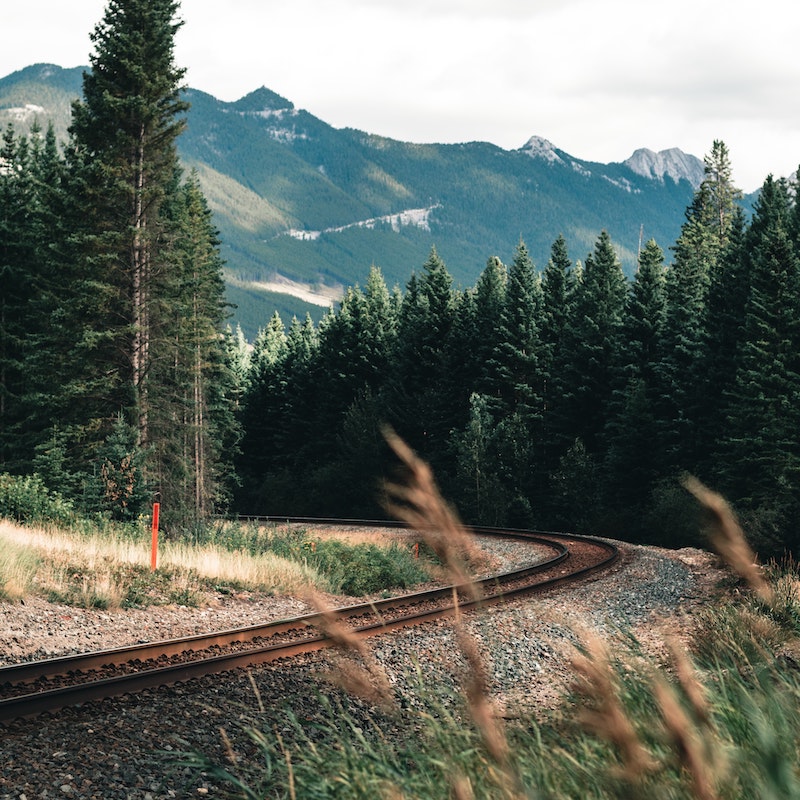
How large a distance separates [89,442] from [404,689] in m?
23.8

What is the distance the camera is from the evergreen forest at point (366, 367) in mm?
29266

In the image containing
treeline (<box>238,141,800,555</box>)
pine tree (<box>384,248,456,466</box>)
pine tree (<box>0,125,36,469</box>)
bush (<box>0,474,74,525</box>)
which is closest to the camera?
bush (<box>0,474,74,525</box>)

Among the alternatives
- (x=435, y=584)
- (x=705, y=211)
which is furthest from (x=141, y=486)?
(x=705, y=211)

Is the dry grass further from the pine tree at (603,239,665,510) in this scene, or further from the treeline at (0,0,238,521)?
the pine tree at (603,239,665,510)

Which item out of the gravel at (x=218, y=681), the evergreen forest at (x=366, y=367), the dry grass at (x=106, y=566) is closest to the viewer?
the gravel at (x=218, y=681)

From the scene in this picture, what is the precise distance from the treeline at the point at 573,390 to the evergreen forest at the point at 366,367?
0.48ft

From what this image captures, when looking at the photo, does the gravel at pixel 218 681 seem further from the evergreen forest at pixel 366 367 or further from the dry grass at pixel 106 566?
the evergreen forest at pixel 366 367

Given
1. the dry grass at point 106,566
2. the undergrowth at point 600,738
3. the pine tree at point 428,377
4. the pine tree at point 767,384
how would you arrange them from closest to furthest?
the undergrowth at point 600,738, the dry grass at point 106,566, the pine tree at point 767,384, the pine tree at point 428,377

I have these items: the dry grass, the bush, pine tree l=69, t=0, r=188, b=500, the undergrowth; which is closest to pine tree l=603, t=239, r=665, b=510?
pine tree l=69, t=0, r=188, b=500

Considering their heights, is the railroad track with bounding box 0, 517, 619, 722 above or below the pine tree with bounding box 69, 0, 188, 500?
below

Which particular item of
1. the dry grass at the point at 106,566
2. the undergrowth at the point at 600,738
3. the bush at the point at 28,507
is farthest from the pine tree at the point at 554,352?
the undergrowth at the point at 600,738

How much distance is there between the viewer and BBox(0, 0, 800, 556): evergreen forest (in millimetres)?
29266

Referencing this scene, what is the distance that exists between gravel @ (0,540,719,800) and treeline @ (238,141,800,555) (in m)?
17.9

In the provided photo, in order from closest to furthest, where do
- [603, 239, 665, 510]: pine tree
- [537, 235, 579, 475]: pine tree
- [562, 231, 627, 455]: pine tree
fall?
[603, 239, 665, 510]: pine tree
[562, 231, 627, 455]: pine tree
[537, 235, 579, 475]: pine tree
